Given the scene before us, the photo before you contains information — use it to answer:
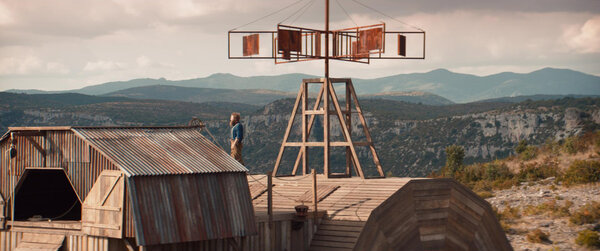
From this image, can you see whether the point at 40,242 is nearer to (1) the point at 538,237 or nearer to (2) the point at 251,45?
(2) the point at 251,45

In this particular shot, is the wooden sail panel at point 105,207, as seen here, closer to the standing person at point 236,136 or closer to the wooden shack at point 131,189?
the wooden shack at point 131,189

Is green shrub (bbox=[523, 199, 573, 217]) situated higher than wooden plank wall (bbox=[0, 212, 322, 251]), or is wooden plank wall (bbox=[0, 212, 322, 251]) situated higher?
wooden plank wall (bbox=[0, 212, 322, 251])

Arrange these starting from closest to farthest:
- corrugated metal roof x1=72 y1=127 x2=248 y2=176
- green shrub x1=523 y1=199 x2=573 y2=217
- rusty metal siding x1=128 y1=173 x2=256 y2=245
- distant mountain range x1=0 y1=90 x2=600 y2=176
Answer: rusty metal siding x1=128 y1=173 x2=256 y2=245 → corrugated metal roof x1=72 y1=127 x2=248 y2=176 → green shrub x1=523 y1=199 x2=573 y2=217 → distant mountain range x1=0 y1=90 x2=600 y2=176

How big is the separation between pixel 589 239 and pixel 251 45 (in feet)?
61.5

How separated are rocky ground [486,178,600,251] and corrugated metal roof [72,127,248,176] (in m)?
20.5

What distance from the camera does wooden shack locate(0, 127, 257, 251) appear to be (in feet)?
66.9

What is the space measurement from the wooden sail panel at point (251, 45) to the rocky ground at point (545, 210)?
54.8 ft

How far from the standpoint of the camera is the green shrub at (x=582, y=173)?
46.7m

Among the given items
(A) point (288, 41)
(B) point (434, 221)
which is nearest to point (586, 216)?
(B) point (434, 221)

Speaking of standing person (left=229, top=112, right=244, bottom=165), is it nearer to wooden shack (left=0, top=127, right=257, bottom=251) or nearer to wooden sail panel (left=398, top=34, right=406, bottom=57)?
wooden shack (left=0, top=127, right=257, bottom=251)

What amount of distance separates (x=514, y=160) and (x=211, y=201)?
132 feet

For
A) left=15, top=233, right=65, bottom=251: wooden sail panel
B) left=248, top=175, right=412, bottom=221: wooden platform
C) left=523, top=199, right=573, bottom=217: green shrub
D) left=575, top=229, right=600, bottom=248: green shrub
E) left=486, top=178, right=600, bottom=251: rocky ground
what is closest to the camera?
left=15, top=233, right=65, bottom=251: wooden sail panel

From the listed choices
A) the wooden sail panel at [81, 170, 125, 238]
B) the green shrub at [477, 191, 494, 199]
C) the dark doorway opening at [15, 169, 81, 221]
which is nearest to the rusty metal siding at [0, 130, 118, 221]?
the wooden sail panel at [81, 170, 125, 238]

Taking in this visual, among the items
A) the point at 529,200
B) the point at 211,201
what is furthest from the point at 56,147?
the point at 529,200
